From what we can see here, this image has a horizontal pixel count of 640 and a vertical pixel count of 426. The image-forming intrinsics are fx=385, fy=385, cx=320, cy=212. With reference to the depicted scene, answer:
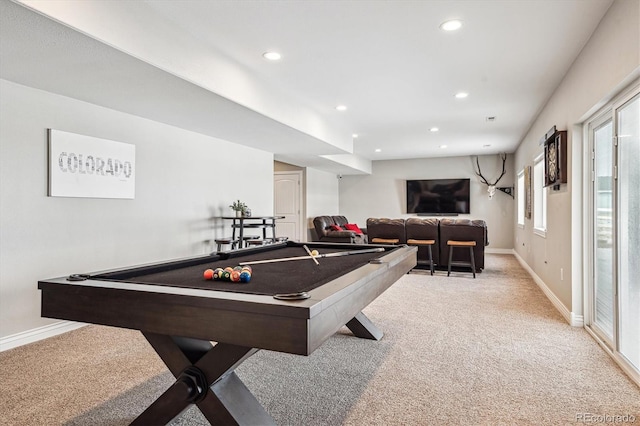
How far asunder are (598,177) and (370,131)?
3878mm

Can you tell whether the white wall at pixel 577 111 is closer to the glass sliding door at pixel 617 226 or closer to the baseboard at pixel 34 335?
the glass sliding door at pixel 617 226

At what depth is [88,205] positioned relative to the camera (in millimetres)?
3586

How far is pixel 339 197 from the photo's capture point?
1088 centimetres

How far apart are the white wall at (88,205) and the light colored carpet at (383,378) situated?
61cm

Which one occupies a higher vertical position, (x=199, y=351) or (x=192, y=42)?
(x=192, y=42)

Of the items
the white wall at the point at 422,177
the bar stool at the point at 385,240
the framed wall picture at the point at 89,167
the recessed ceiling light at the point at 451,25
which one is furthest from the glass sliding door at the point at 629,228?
the white wall at the point at 422,177

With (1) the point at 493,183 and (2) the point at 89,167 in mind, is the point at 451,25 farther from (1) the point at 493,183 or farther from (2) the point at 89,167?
(1) the point at 493,183

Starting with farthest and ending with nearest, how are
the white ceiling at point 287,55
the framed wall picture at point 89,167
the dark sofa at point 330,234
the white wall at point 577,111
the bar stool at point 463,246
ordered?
1. the dark sofa at point 330,234
2. the bar stool at point 463,246
3. the framed wall picture at point 89,167
4. the white ceiling at point 287,55
5. the white wall at point 577,111

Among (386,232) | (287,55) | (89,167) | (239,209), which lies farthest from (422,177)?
(89,167)

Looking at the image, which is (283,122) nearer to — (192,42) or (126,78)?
(192,42)

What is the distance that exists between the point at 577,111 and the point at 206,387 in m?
3.60

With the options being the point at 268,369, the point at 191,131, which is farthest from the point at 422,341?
the point at 191,131

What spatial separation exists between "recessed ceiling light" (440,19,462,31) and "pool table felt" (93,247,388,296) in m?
1.74

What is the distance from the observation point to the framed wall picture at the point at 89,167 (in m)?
3.29
